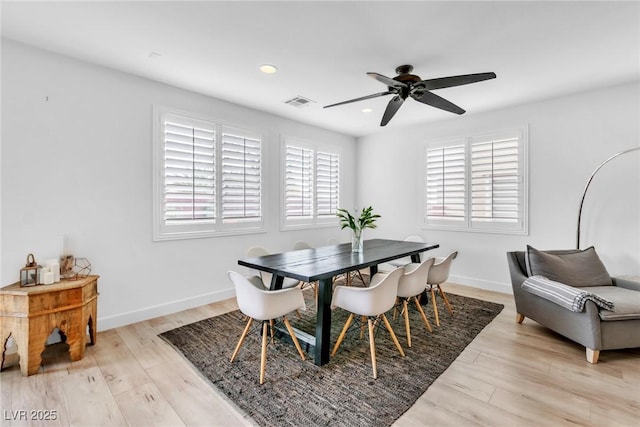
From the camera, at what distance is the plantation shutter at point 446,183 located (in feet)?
15.6

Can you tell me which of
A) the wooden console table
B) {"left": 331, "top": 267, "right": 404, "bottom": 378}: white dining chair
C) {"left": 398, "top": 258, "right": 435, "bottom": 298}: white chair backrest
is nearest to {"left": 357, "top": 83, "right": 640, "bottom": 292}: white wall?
{"left": 398, "top": 258, "right": 435, "bottom": 298}: white chair backrest

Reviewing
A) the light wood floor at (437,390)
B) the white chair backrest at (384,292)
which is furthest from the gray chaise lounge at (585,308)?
the white chair backrest at (384,292)

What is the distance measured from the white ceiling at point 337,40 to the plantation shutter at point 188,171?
519 millimetres

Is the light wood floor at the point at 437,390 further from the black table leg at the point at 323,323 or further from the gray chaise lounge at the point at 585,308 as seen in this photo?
the black table leg at the point at 323,323

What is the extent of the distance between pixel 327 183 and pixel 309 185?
1.61ft

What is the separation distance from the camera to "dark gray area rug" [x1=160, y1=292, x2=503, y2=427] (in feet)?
6.19

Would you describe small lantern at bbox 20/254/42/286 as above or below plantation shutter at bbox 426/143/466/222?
below

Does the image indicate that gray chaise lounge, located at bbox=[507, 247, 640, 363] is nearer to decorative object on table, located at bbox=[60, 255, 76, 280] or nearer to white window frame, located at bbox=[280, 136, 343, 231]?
white window frame, located at bbox=[280, 136, 343, 231]

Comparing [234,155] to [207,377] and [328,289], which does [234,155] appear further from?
[207,377]

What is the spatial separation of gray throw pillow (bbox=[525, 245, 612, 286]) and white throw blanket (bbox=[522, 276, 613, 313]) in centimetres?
14

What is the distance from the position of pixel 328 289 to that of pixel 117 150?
8.77 feet

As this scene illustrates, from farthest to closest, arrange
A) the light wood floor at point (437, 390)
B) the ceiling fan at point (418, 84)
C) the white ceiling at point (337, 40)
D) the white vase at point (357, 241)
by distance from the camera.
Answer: the white vase at point (357, 241)
the ceiling fan at point (418, 84)
the white ceiling at point (337, 40)
the light wood floor at point (437, 390)

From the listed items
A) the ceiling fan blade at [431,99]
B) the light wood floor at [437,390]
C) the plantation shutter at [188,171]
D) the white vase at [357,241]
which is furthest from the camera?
the plantation shutter at [188,171]

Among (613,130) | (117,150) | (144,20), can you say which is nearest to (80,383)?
(117,150)
